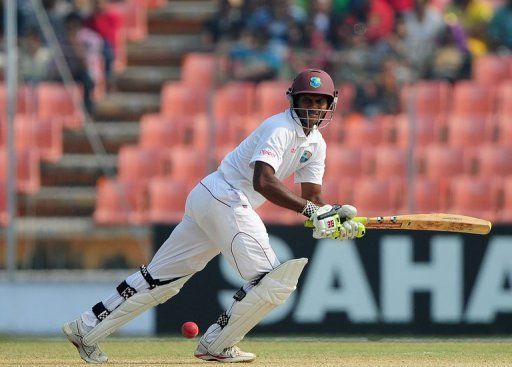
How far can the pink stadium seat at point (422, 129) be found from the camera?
474 inches

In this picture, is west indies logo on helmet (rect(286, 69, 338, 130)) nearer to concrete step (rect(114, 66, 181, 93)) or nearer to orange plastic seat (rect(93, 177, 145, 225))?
orange plastic seat (rect(93, 177, 145, 225))

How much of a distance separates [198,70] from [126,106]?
101 cm

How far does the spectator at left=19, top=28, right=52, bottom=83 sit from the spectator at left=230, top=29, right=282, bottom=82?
1826mm

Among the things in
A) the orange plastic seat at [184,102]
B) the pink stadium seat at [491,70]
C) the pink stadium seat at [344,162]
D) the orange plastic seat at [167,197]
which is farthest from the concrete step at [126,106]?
the pink stadium seat at [491,70]

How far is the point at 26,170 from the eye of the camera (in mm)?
12008

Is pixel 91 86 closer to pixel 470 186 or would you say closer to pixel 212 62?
pixel 212 62

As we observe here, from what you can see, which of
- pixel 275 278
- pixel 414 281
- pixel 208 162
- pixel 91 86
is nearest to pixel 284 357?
pixel 275 278

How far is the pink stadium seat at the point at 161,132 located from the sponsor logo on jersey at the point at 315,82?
5.44 meters

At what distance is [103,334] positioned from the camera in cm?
751

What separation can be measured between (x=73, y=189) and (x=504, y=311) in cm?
398

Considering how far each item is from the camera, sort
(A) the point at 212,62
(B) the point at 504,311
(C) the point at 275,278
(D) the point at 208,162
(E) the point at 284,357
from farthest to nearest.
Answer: (A) the point at 212,62, (D) the point at 208,162, (B) the point at 504,311, (E) the point at 284,357, (C) the point at 275,278

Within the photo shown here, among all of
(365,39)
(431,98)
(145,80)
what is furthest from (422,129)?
(145,80)

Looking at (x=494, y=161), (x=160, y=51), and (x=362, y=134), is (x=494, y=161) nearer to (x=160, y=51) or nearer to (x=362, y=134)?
(x=362, y=134)

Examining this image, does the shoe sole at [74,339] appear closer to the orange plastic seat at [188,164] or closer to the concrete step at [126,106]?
the orange plastic seat at [188,164]
